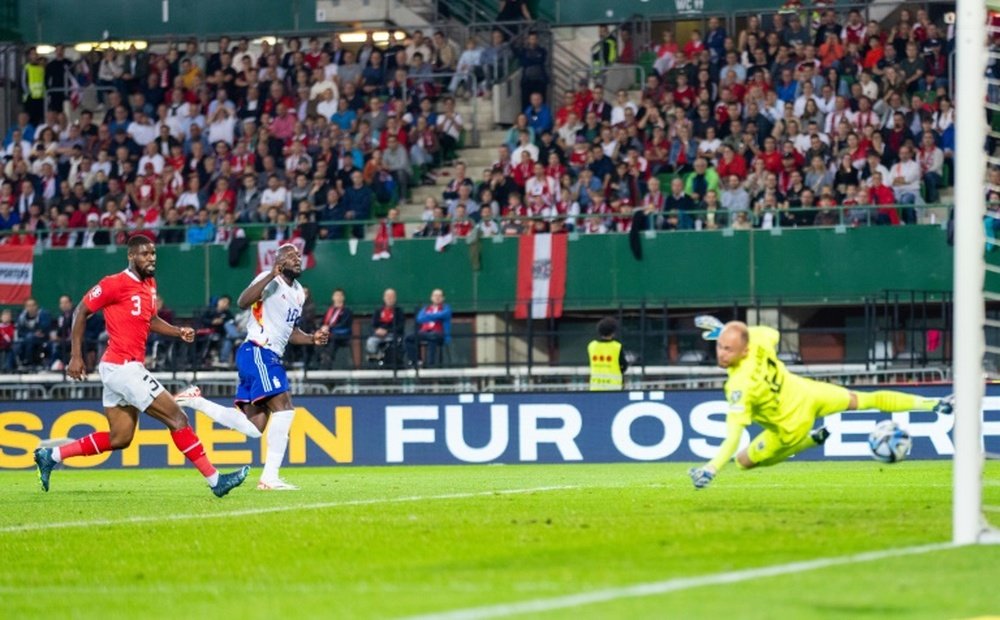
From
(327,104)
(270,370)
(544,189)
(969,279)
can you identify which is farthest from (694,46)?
(969,279)

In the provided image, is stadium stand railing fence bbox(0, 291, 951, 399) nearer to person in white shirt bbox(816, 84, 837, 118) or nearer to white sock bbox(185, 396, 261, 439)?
person in white shirt bbox(816, 84, 837, 118)

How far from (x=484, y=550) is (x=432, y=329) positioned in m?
17.3

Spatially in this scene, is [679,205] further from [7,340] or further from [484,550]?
[484,550]

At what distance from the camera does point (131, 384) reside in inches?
638

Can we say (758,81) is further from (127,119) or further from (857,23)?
(127,119)

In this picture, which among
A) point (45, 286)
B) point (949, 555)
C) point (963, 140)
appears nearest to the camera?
point (949, 555)

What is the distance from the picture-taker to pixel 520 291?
30266mm

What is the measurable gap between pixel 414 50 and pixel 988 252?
517 inches

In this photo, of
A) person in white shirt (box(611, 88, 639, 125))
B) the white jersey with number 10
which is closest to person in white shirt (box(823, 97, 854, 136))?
person in white shirt (box(611, 88, 639, 125))

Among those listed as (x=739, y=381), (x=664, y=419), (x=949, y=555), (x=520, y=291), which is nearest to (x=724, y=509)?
(x=739, y=381)

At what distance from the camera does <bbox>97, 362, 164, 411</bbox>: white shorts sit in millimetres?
16188

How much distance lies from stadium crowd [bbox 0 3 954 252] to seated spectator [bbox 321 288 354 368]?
90.9 inches

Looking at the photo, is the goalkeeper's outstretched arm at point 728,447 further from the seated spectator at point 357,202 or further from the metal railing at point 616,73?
the metal railing at point 616,73

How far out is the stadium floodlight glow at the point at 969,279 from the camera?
1051 centimetres
